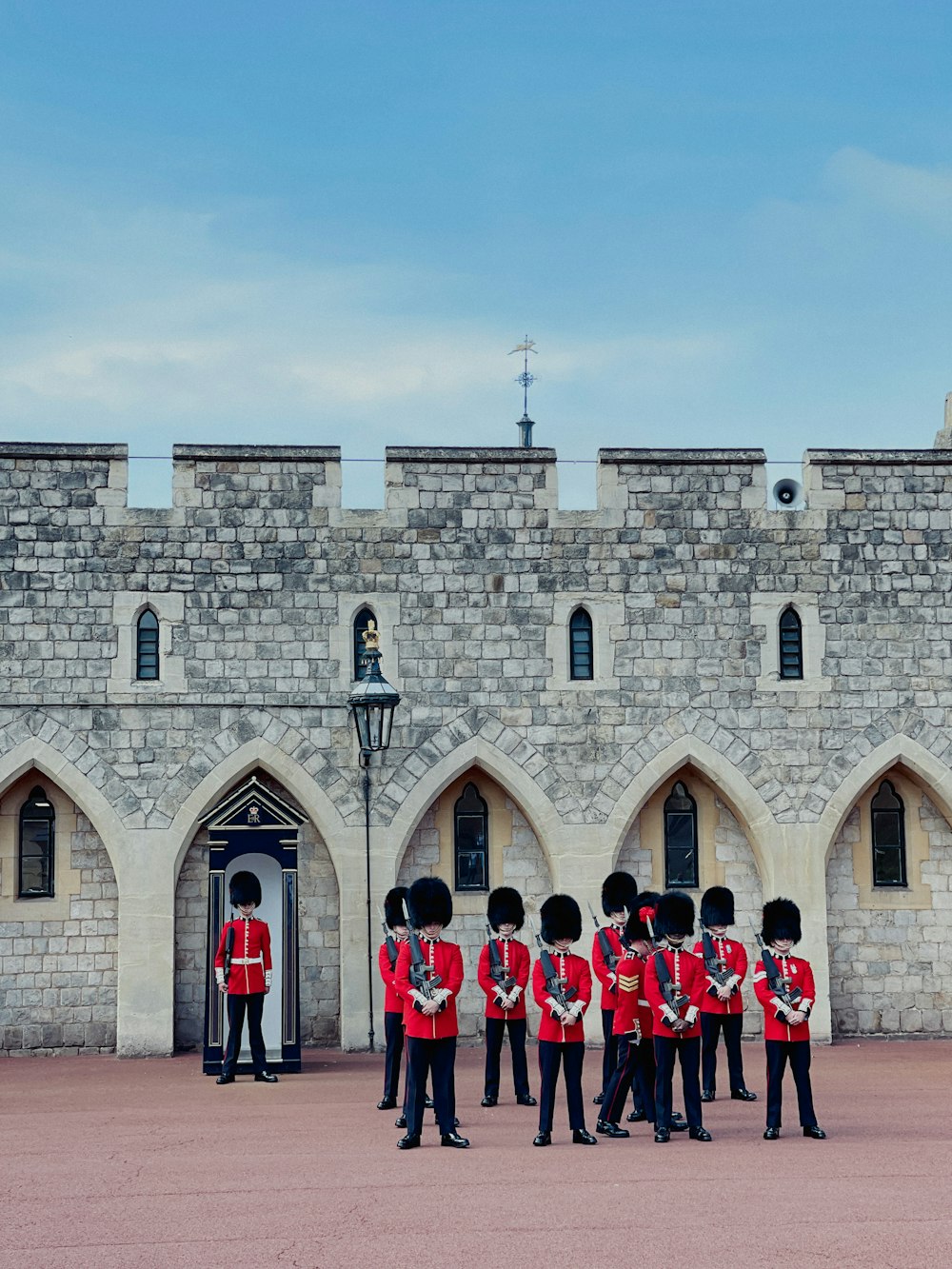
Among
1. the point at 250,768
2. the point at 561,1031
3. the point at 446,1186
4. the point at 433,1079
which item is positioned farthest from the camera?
the point at 250,768

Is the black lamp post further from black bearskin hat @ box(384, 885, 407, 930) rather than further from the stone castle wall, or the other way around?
black bearskin hat @ box(384, 885, 407, 930)

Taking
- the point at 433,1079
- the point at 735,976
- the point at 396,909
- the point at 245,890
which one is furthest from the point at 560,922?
the point at 245,890

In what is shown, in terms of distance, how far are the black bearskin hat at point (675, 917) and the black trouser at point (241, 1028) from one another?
3002 mm

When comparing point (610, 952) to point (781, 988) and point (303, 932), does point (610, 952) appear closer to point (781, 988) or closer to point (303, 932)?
point (781, 988)

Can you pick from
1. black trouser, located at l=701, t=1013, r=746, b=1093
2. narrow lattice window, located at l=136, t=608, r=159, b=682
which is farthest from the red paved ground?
narrow lattice window, located at l=136, t=608, r=159, b=682

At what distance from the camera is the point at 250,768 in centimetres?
1157

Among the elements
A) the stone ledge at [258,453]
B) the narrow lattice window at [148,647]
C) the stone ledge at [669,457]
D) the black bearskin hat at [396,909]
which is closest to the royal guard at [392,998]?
the black bearskin hat at [396,909]

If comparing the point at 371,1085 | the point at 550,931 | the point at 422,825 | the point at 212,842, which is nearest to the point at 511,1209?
the point at 550,931

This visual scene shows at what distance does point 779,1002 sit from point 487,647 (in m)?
4.54

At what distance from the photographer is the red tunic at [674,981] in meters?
7.83

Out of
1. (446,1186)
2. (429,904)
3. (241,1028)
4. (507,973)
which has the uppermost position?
(429,904)

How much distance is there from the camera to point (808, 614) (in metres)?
12.0

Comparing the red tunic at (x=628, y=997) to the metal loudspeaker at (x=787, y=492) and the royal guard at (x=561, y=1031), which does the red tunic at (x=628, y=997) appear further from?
the metal loudspeaker at (x=787, y=492)

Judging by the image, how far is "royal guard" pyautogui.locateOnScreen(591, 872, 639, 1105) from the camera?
8766 millimetres
